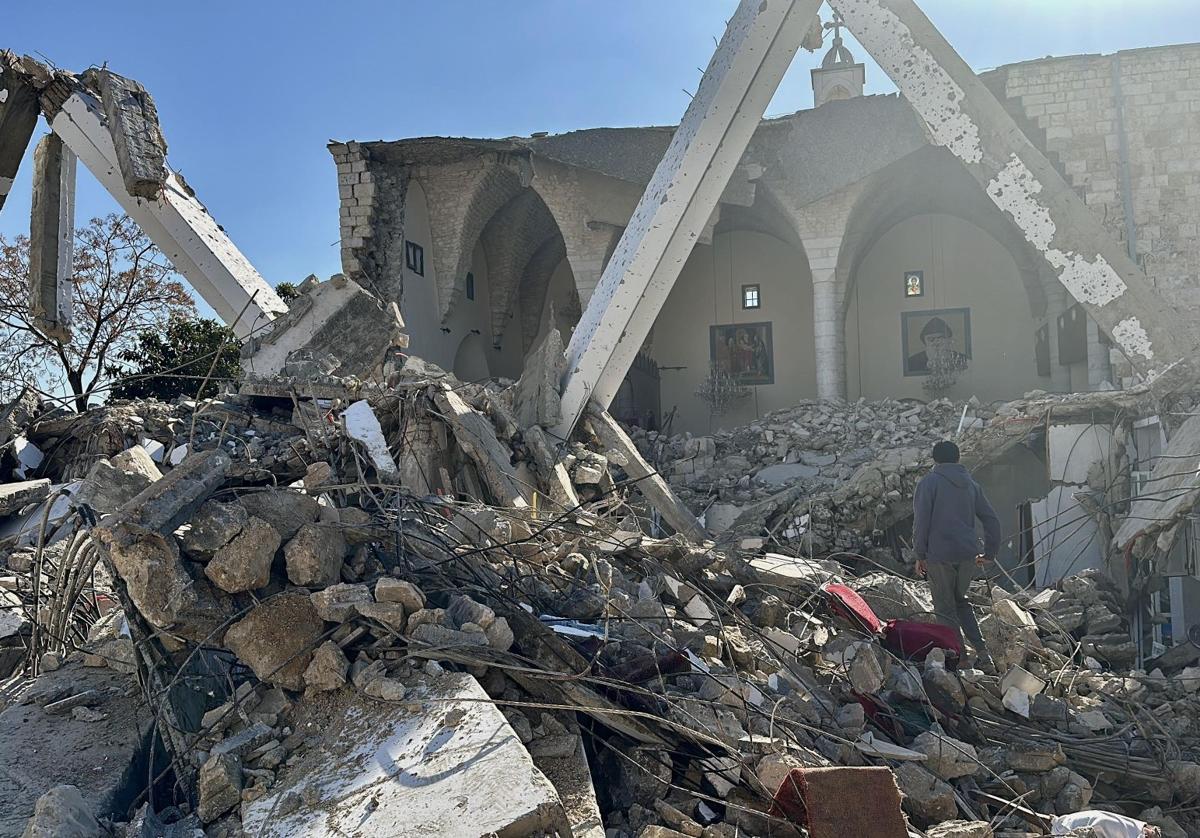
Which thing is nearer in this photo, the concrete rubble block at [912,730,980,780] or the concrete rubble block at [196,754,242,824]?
the concrete rubble block at [196,754,242,824]

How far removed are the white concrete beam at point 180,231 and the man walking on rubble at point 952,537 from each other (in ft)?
20.1

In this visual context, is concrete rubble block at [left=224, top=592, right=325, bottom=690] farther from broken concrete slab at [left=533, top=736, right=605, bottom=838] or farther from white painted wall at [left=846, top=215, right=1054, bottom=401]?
white painted wall at [left=846, top=215, right=1054, bottom=401]

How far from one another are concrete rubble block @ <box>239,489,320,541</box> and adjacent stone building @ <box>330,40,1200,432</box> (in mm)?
11396

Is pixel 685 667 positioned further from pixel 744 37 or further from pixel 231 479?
pixel 744 37

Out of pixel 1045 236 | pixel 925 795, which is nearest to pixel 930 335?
pixel 1045 236

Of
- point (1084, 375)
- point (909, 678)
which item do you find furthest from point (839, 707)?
point (1084, 375)

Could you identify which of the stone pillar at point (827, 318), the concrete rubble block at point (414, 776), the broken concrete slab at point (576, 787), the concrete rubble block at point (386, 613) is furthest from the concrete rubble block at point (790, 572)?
the stone pillar at point (827, 318)

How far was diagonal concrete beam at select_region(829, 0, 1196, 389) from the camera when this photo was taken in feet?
21.7

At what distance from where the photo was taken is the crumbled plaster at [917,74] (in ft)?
22.6

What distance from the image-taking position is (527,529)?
4.14 metres

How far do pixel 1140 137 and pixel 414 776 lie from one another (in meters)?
13.9

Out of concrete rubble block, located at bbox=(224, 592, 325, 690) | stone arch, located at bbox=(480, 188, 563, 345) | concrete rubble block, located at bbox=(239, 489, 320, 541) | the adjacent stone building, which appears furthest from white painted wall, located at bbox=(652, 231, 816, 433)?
concrete rubble block, located at bbox=(224, 592, 325, 690)

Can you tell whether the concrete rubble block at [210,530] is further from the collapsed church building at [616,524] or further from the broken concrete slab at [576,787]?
the broken concrete slab at [576,787]

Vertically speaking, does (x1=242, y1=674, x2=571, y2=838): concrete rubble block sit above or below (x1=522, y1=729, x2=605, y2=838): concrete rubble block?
above
